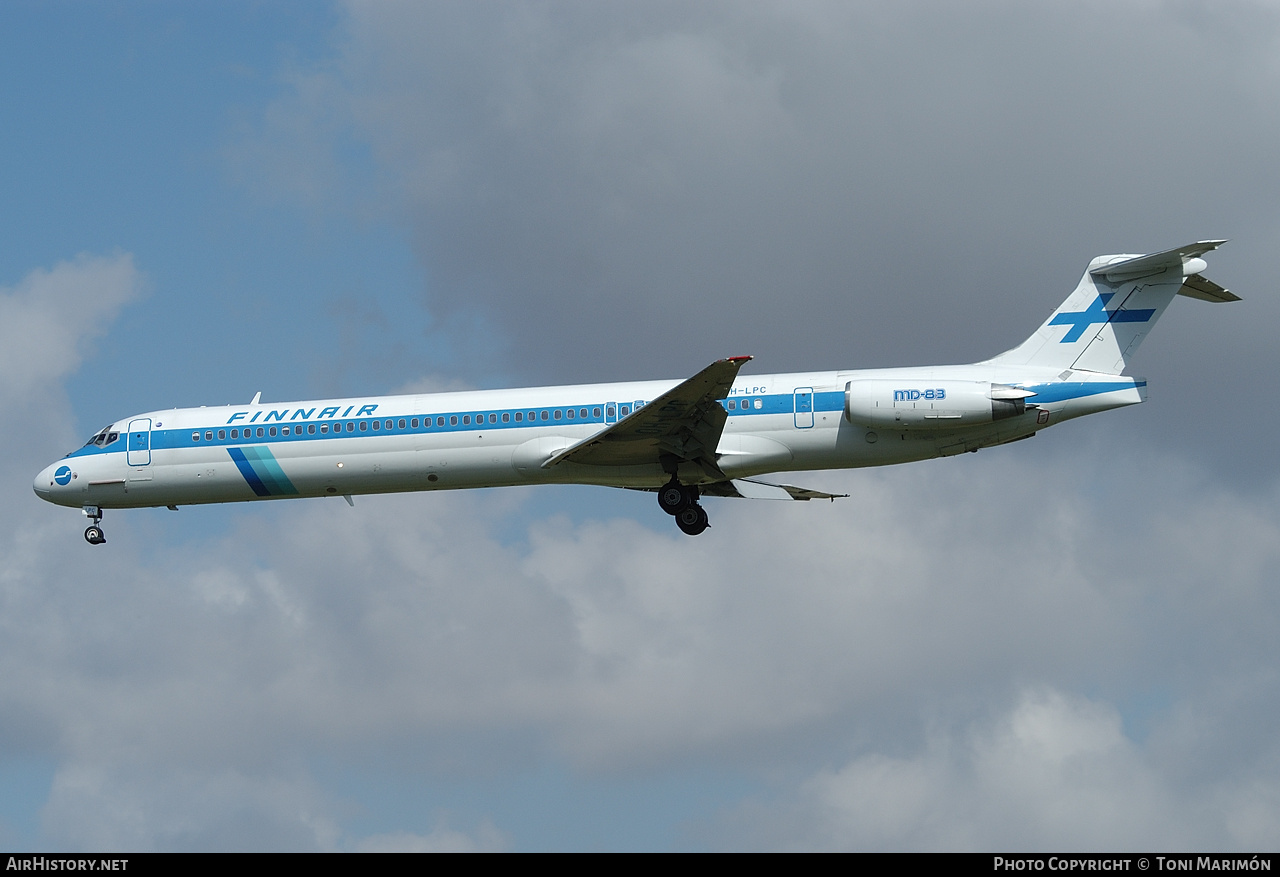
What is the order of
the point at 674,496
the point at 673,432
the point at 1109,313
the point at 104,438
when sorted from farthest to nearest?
the point at 104,438 < the point at 674,496 < the point at 1109,313 < the point at 673,432

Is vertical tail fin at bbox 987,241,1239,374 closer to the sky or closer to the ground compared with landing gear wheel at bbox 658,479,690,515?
closer to the sky

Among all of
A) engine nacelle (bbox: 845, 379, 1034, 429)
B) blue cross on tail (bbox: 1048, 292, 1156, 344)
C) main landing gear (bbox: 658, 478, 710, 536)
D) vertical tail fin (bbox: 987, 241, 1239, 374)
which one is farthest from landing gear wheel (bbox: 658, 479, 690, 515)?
blue cross on tail (bbox: 1048, 292, 1156, 344)

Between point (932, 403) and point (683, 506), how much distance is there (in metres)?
6.22

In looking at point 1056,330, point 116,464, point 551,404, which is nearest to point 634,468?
point 551,404

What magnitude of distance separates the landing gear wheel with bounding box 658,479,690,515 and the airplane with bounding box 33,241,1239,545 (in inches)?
1.3

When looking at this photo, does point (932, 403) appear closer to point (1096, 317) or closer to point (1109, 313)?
point (1096, 317)

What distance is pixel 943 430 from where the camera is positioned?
1192 inches

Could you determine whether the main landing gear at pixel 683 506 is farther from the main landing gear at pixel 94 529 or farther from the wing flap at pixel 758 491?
the main landing gear at pixel 94 529

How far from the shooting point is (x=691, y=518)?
3275 centimetres

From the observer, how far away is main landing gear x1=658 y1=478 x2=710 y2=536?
32719 millimetres

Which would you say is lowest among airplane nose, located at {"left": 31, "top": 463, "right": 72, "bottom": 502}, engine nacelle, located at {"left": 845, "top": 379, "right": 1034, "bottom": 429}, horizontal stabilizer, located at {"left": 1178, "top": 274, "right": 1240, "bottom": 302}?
engine nacelle, located at {"left": 845, "top": 379, "right": 1034, "bottom": 429}

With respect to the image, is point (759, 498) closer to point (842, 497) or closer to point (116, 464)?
point (842, 497)

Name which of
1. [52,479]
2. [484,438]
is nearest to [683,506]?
[484,438]

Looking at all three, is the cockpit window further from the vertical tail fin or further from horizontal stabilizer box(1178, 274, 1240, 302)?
horizontal stabilizer box(1178, 274, 1240, 302)
